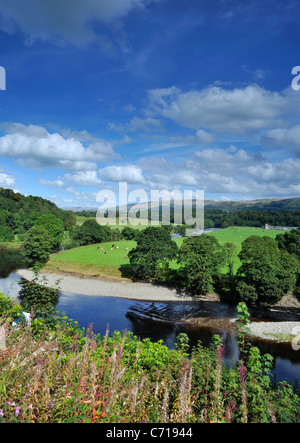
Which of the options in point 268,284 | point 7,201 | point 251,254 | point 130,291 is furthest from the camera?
point 7,201

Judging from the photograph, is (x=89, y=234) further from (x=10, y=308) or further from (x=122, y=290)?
(x=10, y=308)

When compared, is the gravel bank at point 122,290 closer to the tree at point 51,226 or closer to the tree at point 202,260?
the tree at point 202,260

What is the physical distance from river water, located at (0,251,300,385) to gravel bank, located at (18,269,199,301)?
182 cm

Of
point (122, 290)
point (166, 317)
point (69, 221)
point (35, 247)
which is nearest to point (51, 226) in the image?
point (35, 247)

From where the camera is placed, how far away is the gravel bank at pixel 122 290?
39.6 metres

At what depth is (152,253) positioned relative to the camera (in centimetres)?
4450

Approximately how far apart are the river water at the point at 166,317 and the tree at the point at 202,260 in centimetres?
310

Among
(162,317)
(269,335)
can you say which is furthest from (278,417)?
(162,317)

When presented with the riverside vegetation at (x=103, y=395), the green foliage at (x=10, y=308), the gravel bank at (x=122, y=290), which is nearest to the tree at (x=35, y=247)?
the gravel bank at (x=122, y=290)

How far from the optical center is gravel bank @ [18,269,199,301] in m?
39.6

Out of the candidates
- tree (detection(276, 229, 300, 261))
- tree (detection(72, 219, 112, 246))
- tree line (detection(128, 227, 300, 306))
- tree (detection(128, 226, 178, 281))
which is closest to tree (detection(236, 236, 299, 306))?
tree line (detection(128, 227, 300, 306))
